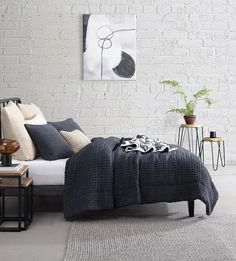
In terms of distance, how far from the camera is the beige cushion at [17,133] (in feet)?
15.8

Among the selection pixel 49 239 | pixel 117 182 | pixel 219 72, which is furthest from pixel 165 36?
pixel 49 239

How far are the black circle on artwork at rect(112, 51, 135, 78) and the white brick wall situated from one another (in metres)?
0.10

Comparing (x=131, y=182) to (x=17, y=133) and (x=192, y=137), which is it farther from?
(x=192, y=137)

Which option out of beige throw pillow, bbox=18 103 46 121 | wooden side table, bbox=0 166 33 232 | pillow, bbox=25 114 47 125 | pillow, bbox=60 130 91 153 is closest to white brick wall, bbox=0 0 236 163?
beige throw pillow, bbox=18 103 46 121

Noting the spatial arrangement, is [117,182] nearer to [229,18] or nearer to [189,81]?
[189,81]

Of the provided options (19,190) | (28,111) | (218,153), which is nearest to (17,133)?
(19,190)

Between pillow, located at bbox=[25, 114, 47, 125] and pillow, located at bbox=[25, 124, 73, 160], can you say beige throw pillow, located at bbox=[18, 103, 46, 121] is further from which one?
pillow, located at bbox=[25, 124, 73, 160]

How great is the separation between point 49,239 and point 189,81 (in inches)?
156

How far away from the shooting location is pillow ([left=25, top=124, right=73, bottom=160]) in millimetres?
4879

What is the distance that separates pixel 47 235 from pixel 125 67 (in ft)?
11.9

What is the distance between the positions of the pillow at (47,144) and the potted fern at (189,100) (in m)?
2.42

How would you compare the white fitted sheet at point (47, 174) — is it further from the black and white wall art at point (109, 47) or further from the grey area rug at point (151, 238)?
the black and white wall art at point (109, 47)

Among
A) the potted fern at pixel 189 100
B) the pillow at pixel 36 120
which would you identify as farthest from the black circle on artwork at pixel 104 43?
the pillow at pixel 36 120

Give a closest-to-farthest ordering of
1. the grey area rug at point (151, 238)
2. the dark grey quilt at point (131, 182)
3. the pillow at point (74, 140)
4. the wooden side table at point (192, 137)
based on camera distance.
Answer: the grey area rug at point (151, 238) < the dark grey quilt at point (131, 182) < the pillow at point (74, 140) < the wooden side table at point (192, 137)
